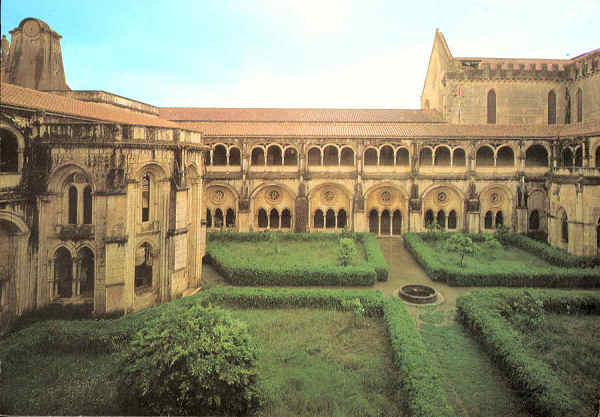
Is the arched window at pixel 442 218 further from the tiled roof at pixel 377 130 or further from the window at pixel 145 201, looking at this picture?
the window at pixel 145 201

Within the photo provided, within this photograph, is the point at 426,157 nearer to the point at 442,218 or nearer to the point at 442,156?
the point at 442,156

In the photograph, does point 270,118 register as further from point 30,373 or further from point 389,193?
point 30,373

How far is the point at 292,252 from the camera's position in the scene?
25.8 meters

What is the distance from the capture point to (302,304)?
17.2 meters

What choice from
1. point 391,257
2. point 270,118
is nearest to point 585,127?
point 391,257

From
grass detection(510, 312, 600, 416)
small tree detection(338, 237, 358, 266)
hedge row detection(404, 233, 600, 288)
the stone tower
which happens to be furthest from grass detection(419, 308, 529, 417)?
the stone tower

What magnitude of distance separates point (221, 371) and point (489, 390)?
26.4 ft

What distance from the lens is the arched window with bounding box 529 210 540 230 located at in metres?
31.8

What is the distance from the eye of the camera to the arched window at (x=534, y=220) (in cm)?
3183

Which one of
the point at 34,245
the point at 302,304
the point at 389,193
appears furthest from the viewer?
the point at 389,193

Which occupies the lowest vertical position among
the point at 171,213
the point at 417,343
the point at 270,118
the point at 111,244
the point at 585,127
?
the point at 417,343

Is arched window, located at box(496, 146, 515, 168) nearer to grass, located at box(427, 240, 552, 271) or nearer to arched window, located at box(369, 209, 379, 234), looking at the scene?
grass, located at box(427, 240, 552, 271)

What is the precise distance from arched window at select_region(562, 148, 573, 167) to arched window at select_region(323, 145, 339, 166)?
18.9 meters

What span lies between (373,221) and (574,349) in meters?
21.0
